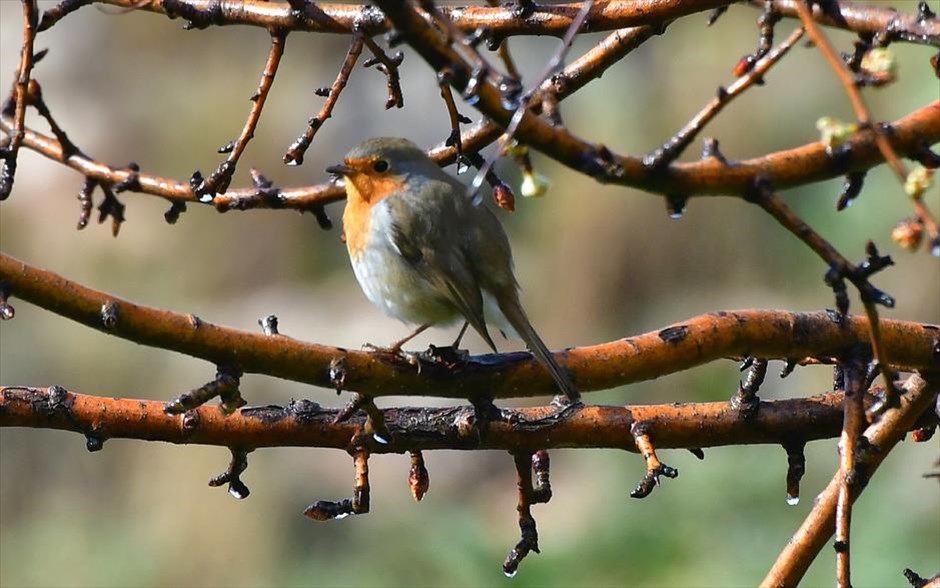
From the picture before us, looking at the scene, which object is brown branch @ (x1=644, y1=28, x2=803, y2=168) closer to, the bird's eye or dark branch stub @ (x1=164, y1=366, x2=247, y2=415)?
dark branch stub @ (x1=164, y1=366, x2=247, y2=415)

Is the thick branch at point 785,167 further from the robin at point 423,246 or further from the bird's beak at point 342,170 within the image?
the bird's beak at point 342,170

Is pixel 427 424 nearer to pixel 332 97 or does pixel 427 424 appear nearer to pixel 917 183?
pixel 332 97

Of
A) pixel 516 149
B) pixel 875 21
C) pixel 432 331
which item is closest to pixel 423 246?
pixel 875 21

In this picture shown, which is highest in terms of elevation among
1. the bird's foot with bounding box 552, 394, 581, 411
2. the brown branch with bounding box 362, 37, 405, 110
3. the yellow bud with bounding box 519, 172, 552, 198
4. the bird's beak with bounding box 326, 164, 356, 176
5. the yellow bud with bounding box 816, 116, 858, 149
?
the bird's beak with bounding box 326, 164, 356, 176

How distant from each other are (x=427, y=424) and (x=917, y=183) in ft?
3.50

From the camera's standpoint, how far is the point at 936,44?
1992 mm

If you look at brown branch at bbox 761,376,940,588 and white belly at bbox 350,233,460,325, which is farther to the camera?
white belly at bbox 350,233,460,325

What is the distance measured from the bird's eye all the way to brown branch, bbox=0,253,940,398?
4.17 feet

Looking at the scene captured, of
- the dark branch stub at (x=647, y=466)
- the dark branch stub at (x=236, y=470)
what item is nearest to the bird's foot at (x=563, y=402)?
the dark branch stub at (x=647, y=466)

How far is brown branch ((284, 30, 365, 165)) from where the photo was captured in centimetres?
237

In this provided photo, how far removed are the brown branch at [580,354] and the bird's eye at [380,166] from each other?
1272mm

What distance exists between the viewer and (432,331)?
7.95m

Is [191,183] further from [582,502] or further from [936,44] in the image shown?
[582,502]

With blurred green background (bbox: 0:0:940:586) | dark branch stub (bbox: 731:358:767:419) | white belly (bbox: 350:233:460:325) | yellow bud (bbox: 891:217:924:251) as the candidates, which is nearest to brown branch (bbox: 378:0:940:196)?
yellow bud (bbox: 891:217:924:251)
